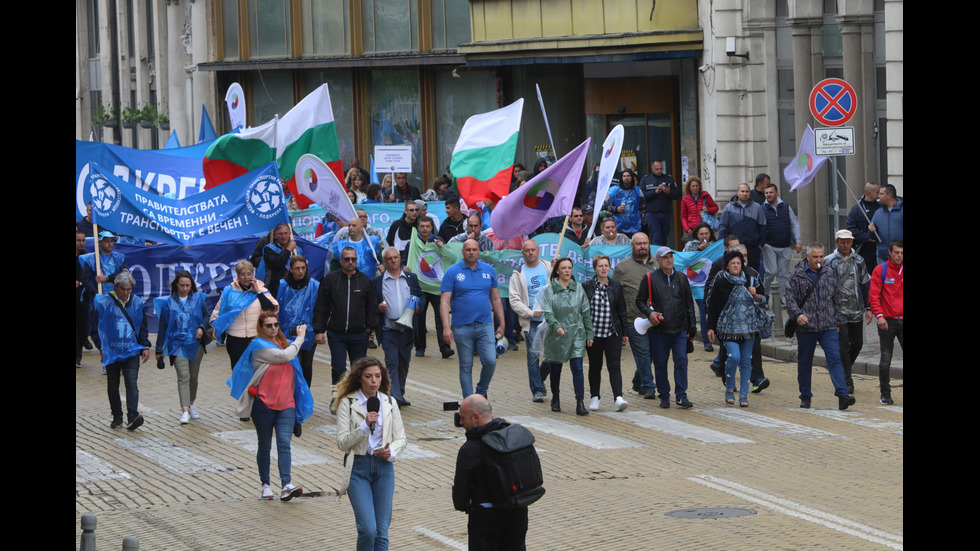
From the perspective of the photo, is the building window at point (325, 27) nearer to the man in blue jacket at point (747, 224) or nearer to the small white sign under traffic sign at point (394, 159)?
the small white sign under traffic sign at point (394, 159)

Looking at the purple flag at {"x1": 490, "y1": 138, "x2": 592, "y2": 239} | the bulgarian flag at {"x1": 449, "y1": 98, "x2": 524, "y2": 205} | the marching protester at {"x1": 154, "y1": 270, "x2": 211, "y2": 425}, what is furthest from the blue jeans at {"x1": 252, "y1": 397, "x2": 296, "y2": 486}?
the bulgarian flag at {"x1": 449, "y1": 98, "x2": 524, "y2": 205}

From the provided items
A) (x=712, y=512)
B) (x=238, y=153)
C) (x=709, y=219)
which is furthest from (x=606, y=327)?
(x=238, y=153)

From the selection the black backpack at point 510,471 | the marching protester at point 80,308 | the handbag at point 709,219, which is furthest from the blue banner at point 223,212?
the black backpack at point 510,471

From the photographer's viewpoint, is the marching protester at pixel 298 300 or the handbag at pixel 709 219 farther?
the handbag at pixel 709 219

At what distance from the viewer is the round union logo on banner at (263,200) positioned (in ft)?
58.9

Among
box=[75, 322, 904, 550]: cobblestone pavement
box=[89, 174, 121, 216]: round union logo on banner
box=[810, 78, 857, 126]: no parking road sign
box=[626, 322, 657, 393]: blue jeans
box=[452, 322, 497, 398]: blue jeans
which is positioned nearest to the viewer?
box=[75, 322, 904, 550]: cobblestone pavement

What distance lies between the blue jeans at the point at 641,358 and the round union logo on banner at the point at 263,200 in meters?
4.87

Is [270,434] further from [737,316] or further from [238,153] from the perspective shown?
[238,153]

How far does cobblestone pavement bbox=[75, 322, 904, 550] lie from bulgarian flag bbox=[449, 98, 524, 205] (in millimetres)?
4215

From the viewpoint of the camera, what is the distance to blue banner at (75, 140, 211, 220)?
64.3 ft

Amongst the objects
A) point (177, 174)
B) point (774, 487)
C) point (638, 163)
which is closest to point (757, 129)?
point (638, 163)

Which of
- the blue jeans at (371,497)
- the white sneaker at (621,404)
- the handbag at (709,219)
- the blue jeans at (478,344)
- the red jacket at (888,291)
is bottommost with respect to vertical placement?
the white sneaker at (621,404)

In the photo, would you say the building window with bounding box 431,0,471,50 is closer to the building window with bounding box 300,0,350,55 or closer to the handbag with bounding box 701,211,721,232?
the building window with bounding box 300,0,350,55
